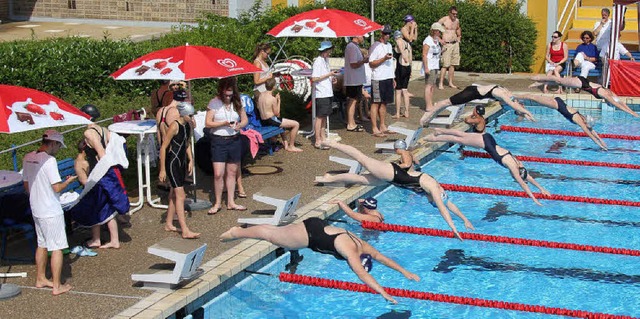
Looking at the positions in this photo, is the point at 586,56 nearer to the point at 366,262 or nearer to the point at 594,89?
the point at 594,89

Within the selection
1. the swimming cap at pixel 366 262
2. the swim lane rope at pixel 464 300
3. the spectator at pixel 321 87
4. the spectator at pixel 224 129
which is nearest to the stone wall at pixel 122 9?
the spectator at pixel 321 87

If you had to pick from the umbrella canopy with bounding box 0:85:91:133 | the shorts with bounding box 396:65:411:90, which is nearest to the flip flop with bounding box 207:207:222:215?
the umbrella canopy with bounding box 0:85:91:133

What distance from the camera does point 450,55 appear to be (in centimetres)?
1902

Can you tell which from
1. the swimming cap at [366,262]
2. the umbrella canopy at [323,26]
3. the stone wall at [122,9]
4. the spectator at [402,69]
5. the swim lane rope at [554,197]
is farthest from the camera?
the stone wall at [122,9]

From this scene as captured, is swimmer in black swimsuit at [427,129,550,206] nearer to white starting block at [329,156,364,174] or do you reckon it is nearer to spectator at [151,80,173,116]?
white starting block at [329,156,364,174]

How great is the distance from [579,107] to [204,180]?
9.27m

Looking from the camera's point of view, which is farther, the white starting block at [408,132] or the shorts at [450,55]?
the shorts at [450,55]

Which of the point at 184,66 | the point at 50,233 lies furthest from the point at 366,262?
the point at 184,66

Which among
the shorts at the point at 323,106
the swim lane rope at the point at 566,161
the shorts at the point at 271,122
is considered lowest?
the swim lane rope at the point at 566,161

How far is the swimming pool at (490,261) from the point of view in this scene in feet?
31.4

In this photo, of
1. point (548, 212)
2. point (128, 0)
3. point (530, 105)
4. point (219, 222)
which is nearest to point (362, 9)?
point (530, 105)

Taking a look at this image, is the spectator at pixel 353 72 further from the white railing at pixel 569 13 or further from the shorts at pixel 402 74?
the white railing at pixel 569 13

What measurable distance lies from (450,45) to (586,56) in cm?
274

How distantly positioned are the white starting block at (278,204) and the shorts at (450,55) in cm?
907
